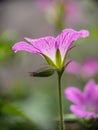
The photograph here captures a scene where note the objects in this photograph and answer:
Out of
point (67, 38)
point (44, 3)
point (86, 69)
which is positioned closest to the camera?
point (67, 38)

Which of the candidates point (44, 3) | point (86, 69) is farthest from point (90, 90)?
point (44, 3)

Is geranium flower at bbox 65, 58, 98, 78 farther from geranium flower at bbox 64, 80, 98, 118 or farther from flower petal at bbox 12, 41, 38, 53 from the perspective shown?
flower petal at bbox 12, 41, 38, 53

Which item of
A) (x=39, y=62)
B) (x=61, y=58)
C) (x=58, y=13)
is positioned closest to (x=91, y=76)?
(x=58, y=13)

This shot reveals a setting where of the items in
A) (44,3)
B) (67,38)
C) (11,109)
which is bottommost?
(11,109)

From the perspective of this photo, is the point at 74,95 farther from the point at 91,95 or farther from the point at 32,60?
the point at 32,60

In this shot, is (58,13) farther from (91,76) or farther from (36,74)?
(36,74)

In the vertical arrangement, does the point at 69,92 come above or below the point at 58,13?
below

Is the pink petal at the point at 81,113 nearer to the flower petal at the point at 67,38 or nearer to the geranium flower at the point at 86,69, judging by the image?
the flower petal at the point at 67,38
